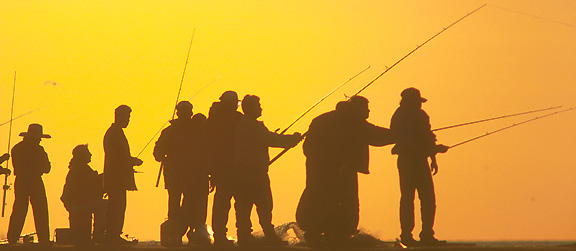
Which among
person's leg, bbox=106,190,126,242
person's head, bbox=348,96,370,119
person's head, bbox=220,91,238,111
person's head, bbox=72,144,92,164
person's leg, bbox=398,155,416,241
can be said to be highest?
person's head, bbox=72,144,92,164

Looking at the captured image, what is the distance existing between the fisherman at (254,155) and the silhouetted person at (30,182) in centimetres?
467

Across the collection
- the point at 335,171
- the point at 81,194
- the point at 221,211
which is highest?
the point at 81,194

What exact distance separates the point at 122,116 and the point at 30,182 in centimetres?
315

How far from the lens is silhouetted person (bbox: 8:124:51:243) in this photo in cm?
2266

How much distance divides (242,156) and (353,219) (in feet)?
6.05

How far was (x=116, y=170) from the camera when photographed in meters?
20.4

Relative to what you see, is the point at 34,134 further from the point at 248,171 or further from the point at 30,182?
the point at 248,171

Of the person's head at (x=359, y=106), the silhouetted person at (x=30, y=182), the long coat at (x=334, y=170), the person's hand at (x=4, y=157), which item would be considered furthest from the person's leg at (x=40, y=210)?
the person's head at (x=359, y=106)

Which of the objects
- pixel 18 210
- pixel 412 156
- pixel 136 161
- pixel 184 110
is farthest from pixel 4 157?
pixel 412 156

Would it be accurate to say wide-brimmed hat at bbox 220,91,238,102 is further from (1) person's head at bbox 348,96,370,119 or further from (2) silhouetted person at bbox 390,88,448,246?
(2) silhouetted person at bbox 390,88,448,246

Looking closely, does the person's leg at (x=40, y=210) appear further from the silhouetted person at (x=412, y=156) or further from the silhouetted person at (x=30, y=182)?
the silhouetted person at (x=412, y=156)

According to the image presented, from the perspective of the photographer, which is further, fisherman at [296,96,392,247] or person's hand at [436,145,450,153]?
person's hand at [436,145,450,153]

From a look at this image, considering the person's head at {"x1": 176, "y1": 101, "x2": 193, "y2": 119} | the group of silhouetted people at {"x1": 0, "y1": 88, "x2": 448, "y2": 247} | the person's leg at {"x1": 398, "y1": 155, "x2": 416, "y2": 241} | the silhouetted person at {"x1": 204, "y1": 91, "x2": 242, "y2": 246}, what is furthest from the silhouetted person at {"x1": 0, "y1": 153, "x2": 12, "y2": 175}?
the person's leg at {"x1": 398, "y1": 155, "x2": 416, "y2": 241}

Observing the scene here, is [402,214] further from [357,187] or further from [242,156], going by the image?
[242,156]
